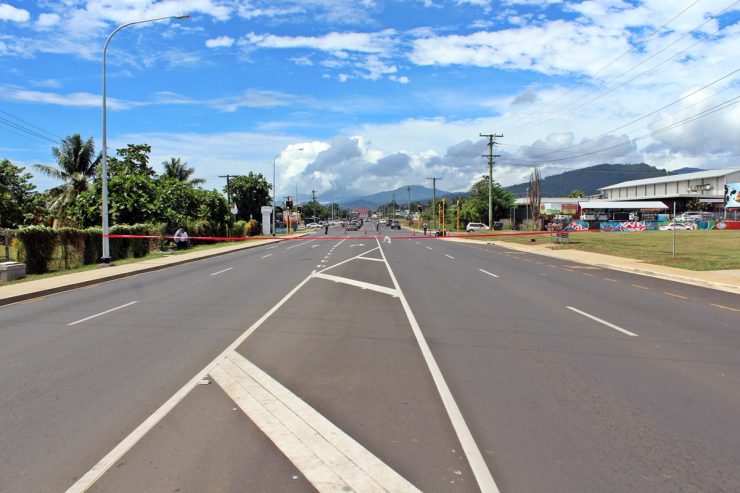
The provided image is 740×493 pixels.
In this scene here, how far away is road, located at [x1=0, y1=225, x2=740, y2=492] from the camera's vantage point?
423 centimetres

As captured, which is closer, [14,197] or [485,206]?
[14,197]

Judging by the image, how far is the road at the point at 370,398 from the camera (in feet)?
13.9

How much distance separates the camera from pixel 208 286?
16391 mm

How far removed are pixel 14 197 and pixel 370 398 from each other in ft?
157

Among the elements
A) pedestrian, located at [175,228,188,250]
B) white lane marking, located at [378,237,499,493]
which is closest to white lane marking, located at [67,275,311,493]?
white lane marking, located at [378,237,499,493]

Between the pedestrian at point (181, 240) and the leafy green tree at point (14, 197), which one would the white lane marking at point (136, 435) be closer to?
the pedestrian at point (181, 240)

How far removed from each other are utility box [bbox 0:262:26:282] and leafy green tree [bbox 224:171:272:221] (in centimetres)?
6205

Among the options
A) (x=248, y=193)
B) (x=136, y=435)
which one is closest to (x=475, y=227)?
(x=248, y=193)

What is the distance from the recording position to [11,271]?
18.5 meters

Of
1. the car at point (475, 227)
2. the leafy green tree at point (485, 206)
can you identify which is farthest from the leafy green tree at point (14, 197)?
the leafy green tree at point (485, 206)

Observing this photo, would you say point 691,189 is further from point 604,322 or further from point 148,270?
point 604,322

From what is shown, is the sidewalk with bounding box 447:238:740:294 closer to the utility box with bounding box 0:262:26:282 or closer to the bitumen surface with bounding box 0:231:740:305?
the bitumen surface with bounding box 0:231:740:305

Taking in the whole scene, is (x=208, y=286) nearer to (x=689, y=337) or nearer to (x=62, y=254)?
(x=62, y=254)

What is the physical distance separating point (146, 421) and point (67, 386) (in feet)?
5.88
